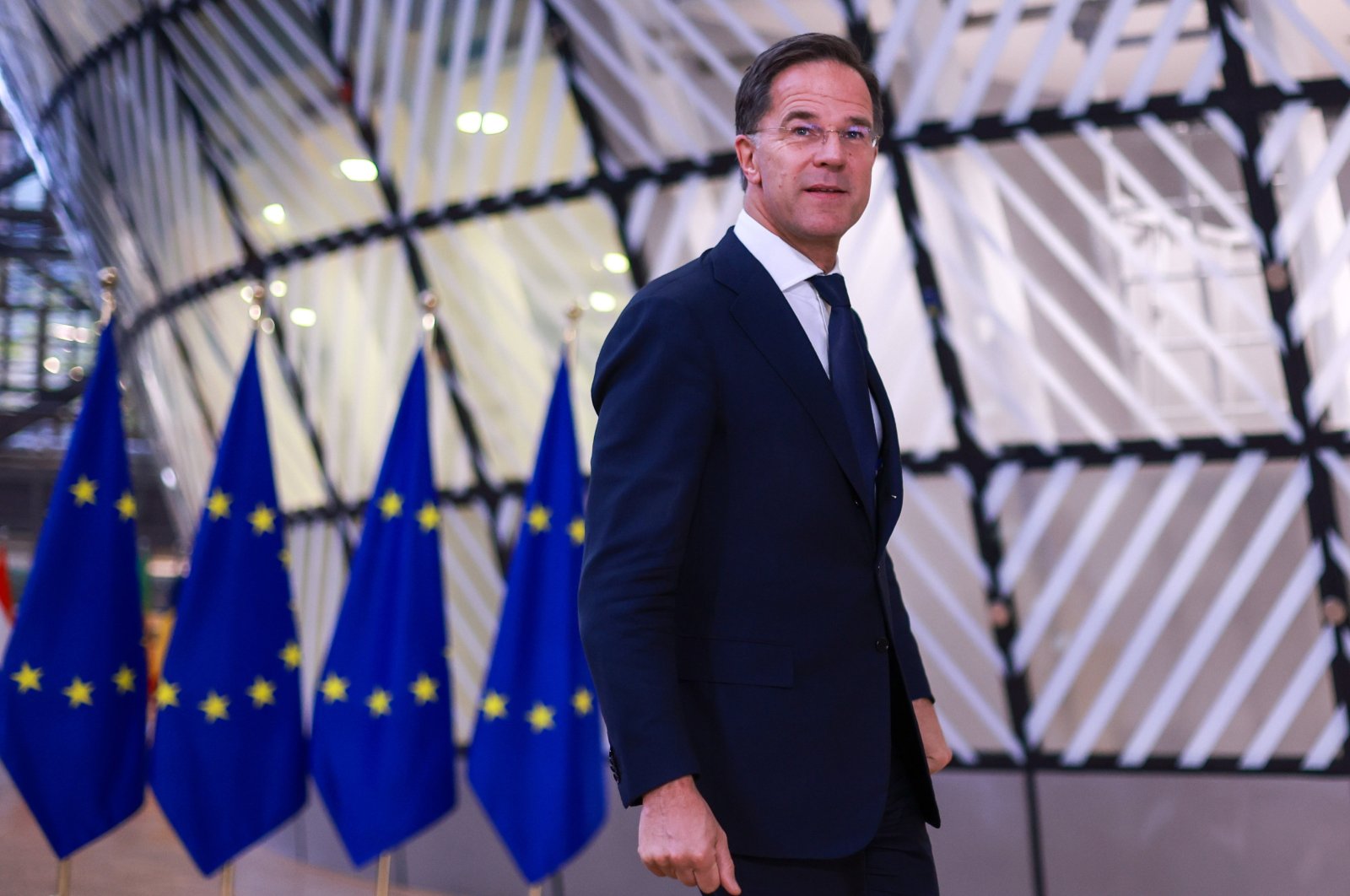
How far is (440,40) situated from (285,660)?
131 inches

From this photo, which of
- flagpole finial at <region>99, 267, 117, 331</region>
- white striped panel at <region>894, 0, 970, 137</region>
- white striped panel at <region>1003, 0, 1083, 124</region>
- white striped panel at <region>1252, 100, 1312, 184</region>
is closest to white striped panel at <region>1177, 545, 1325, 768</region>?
white striped panel at <region>1252, 100, 1312, 184</region>

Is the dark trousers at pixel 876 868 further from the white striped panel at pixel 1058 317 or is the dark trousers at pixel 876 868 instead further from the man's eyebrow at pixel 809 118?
the white striped panel at pixel 1058 317

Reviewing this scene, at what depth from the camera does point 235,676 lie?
628 centimetres

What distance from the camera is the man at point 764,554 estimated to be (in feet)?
6.73

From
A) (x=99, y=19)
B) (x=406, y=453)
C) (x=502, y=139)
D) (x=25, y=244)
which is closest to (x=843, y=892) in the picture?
(x=406, y=453)

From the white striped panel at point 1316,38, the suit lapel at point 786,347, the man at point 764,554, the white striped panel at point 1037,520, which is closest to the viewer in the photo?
the man at point 764,554

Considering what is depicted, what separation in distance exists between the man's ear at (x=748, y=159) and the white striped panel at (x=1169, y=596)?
182 inches

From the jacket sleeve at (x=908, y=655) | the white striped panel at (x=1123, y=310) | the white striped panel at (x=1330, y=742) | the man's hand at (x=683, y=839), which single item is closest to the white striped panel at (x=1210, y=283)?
the white striped panel at (x=1123, y=310)

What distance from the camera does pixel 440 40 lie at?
7523 millimetres

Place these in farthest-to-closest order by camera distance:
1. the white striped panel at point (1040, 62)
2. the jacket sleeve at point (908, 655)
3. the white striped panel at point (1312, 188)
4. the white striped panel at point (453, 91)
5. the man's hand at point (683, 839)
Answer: the white striped panel at point (453, 91) → the white striped panel at point (1040, 62) → the white striped panel at point (1312, 188) → the jacket sleeve at point (908, 655) → the man's hand at point (683, 839)

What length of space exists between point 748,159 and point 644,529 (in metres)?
0.69

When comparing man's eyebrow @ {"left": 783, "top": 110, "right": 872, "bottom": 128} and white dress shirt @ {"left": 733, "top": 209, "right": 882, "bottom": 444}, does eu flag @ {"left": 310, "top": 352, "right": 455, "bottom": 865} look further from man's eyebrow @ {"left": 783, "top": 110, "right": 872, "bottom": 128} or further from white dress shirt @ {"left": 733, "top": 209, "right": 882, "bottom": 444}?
man's eyebrow @ {"left": 783, "top": 110, "right": 872, "bottom": 128}

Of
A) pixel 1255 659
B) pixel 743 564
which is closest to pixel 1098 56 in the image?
pixel 1255 659

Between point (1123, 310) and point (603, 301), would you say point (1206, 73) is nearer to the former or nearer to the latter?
point (1123, 310)
